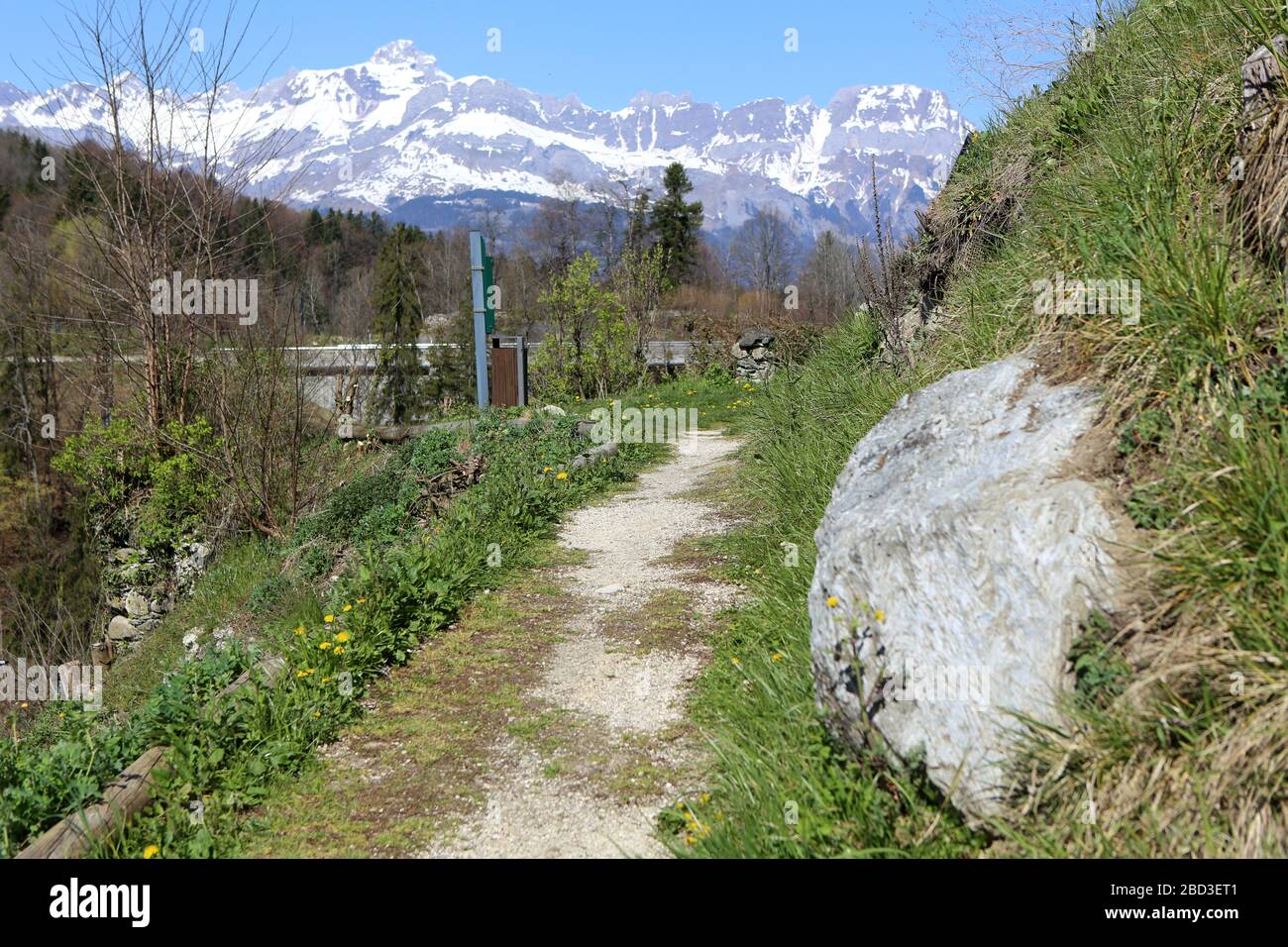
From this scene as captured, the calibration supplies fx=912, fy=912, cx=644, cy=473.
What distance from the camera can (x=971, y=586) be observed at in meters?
2.82

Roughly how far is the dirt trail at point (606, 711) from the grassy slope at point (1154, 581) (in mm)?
277

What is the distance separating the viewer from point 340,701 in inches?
175

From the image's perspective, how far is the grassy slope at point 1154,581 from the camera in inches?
92.7

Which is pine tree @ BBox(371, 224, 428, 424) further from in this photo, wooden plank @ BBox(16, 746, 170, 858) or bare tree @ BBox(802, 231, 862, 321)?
wooden plank @ BBox(16, 746, 170, 858)

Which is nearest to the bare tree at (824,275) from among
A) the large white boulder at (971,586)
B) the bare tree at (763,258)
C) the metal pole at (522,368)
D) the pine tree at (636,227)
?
the bare tree at (763,258)

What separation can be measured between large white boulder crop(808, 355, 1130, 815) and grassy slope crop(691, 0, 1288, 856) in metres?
0.11

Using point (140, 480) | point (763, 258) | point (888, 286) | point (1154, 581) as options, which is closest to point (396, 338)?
point (140, 480)

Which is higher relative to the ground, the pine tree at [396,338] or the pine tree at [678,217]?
the pine tree at [678,217]

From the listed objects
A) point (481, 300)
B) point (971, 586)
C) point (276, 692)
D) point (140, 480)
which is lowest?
point (276, 692)

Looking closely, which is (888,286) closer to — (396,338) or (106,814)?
(106,814)

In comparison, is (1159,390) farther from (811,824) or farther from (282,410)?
(282,410)

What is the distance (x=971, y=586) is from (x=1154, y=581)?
497 millimetres

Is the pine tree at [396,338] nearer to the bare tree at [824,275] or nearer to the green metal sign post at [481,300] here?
the green metal sign post at [481,300]
